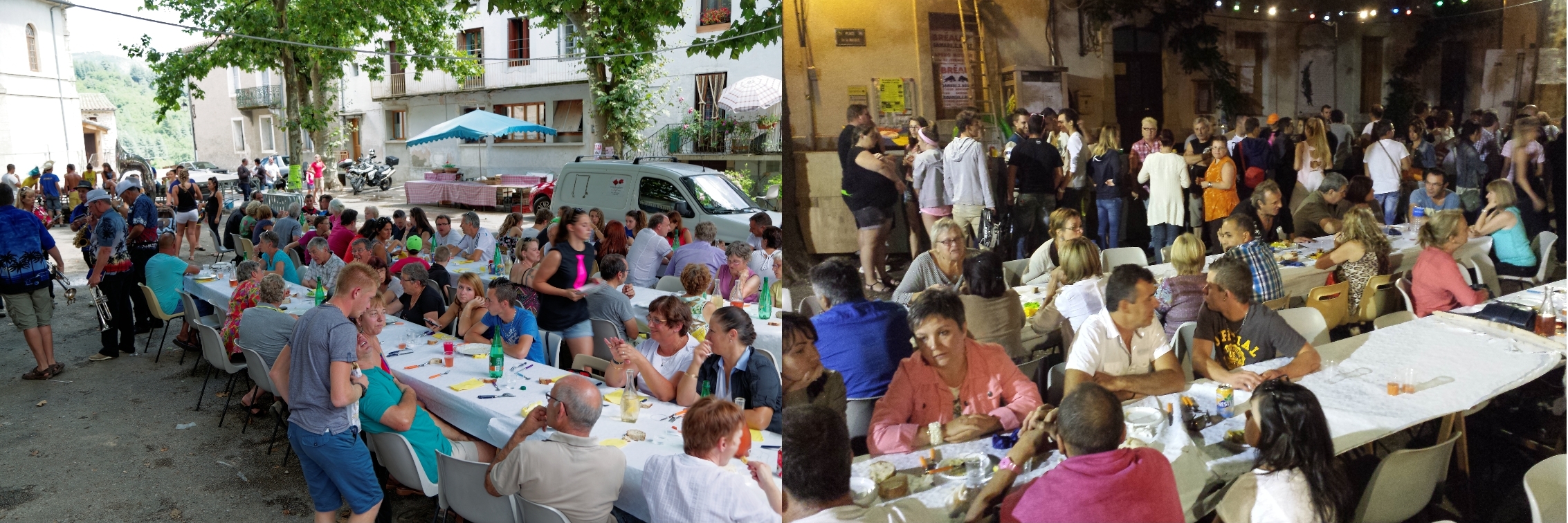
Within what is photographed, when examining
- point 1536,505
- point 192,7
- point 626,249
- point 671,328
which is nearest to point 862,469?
point 1536,505

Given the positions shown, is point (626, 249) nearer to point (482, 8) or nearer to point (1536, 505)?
point (1536, 505)

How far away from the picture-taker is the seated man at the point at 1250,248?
1.50 meters

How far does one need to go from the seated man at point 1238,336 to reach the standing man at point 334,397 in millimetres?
3031

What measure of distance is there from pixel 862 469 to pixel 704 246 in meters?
5.23

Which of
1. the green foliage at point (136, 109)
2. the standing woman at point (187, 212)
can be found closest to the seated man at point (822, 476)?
the standing woman at point (187, 212)

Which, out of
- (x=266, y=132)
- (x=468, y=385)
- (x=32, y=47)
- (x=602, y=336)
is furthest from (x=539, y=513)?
(x=266, y=132)

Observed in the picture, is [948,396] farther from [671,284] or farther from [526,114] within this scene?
[526,114]

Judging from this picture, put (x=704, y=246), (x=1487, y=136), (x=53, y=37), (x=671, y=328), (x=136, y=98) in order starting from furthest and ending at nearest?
1. (x=136, y=98)
2. (x=53, y=37)
3. (x=704, y=246)
4. (x=671, y=328)
5. (x=1487, y=136)

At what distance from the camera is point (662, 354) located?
4.20 m

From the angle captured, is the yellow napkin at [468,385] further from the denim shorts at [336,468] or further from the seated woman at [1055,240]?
the seated woman at [1055,240]

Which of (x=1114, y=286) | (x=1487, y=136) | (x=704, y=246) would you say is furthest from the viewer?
(x=704, y=246)

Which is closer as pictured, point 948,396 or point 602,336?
point 948,396

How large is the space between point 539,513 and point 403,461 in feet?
3.41

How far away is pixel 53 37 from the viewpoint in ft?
59.8
